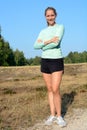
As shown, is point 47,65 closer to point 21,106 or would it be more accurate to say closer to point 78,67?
point 21,106

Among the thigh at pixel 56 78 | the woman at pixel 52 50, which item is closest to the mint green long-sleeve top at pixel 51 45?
the woman at pixel 52 50

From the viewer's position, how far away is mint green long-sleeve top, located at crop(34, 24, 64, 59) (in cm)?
681

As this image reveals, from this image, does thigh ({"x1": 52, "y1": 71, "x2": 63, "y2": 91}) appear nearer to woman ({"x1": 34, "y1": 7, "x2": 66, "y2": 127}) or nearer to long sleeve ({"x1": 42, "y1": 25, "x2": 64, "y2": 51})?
woman ({"x1": 34, "y1": 7, "x2": 66, "y2": 127})

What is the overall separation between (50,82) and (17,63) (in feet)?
238

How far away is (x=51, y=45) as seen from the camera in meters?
6.80

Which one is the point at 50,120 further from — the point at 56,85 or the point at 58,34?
the point at 58,34

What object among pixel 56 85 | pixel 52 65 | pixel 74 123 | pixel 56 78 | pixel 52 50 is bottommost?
pixel 74 123

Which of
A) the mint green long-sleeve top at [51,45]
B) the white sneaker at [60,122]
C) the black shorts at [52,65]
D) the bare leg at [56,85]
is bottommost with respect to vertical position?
the white sneaker at [60,122]

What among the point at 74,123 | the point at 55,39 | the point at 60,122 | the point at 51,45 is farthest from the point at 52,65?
the point at 74,123

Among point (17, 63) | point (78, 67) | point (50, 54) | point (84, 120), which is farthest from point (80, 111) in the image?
point (17, 63)

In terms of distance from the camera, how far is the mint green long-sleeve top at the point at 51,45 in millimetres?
6812

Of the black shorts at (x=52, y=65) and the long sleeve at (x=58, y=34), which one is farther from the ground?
the long sleeve at (x=58, y=34)

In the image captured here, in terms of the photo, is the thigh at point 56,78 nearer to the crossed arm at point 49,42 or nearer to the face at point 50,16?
the crossed arm at point 49,42

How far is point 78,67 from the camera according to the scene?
137ft
